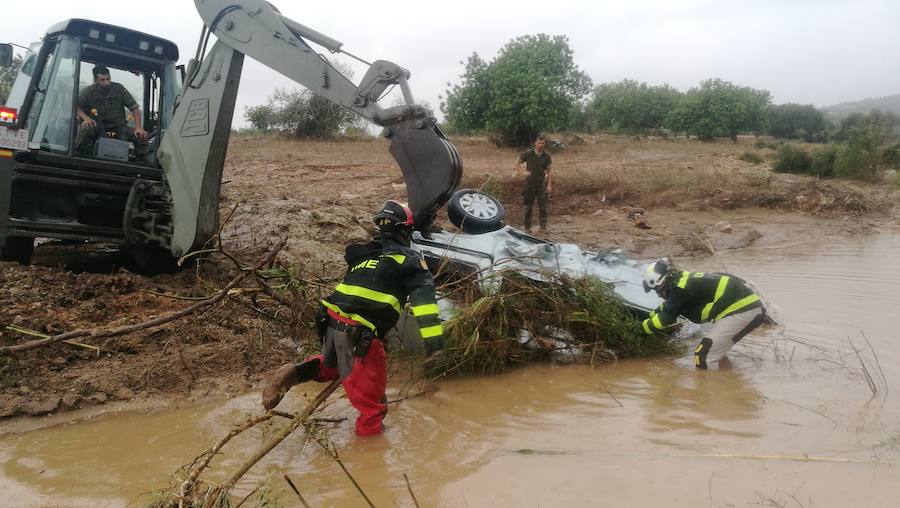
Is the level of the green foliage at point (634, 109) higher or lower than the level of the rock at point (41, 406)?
higher

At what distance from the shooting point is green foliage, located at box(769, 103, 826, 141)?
50.4 meters

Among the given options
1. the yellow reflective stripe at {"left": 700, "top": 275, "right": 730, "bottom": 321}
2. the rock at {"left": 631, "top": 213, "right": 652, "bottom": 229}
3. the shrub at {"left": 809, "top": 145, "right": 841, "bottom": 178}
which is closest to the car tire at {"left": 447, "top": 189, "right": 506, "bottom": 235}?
the yellow reflective stripe at {"left": 700, "top": 275, "right": 730, "bottom": 321}

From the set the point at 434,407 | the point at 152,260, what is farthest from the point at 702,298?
the point at 152,260

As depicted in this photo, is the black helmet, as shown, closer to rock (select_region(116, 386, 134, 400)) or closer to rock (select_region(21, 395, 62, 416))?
rock (select_region(116, 386, 134, 400))

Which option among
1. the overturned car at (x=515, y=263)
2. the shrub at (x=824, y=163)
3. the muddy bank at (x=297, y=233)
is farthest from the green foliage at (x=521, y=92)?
the overturned car at (x=515, y=263)

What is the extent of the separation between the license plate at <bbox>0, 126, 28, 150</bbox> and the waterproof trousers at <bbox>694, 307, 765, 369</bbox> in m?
6.19

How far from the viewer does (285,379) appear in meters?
4.16

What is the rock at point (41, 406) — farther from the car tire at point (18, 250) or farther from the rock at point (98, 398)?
the car tire at point (18, 250)

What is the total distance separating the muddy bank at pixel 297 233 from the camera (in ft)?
16.8

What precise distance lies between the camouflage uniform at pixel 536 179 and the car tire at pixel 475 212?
3.15 metres

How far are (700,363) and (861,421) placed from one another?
4.66 feet

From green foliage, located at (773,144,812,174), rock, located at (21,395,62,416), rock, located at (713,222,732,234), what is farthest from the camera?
green foliage, located at (773,144,812,174)

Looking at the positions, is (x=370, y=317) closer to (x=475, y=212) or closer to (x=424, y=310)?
(x=424, y=310)

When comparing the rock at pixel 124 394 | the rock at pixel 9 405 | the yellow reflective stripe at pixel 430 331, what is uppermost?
the yellow reflective stripe at pixel 430 331
